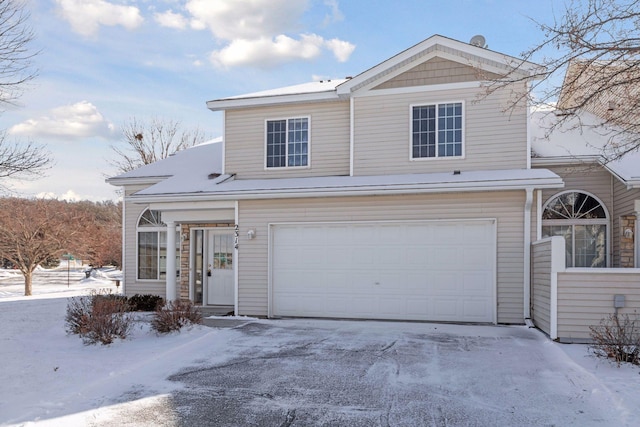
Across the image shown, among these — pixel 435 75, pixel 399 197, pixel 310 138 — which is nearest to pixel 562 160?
pixel 435 75

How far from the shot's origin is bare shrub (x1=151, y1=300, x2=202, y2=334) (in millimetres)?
9016

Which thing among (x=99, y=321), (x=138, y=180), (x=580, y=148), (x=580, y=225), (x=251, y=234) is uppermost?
(x=580, y=148)

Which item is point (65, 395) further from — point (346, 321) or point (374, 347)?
point (346, 321)

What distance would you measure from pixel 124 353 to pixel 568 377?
20.6ft

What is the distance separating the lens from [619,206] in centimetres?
1129

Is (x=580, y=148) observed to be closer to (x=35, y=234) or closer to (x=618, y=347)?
(x=618, y=347)

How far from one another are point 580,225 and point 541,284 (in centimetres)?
362

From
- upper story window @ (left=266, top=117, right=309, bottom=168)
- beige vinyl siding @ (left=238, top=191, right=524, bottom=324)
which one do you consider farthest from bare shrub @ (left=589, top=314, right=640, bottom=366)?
upper story window @ (left=266, top=117, right=309, bottom=168)

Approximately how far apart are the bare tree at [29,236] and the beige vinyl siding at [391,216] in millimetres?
14865

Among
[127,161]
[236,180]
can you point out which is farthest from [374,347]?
[127,161]

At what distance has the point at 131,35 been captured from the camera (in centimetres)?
1379

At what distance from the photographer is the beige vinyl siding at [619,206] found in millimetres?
10578

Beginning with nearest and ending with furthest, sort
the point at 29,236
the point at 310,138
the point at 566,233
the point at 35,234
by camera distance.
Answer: the point at 566,233 → the point at 310,138 → the point at 29,236 → the point at 35,234

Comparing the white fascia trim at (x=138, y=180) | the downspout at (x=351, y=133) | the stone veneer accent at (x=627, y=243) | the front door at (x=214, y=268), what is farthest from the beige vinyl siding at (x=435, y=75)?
the white fascia trim at (x=138, y=180)
